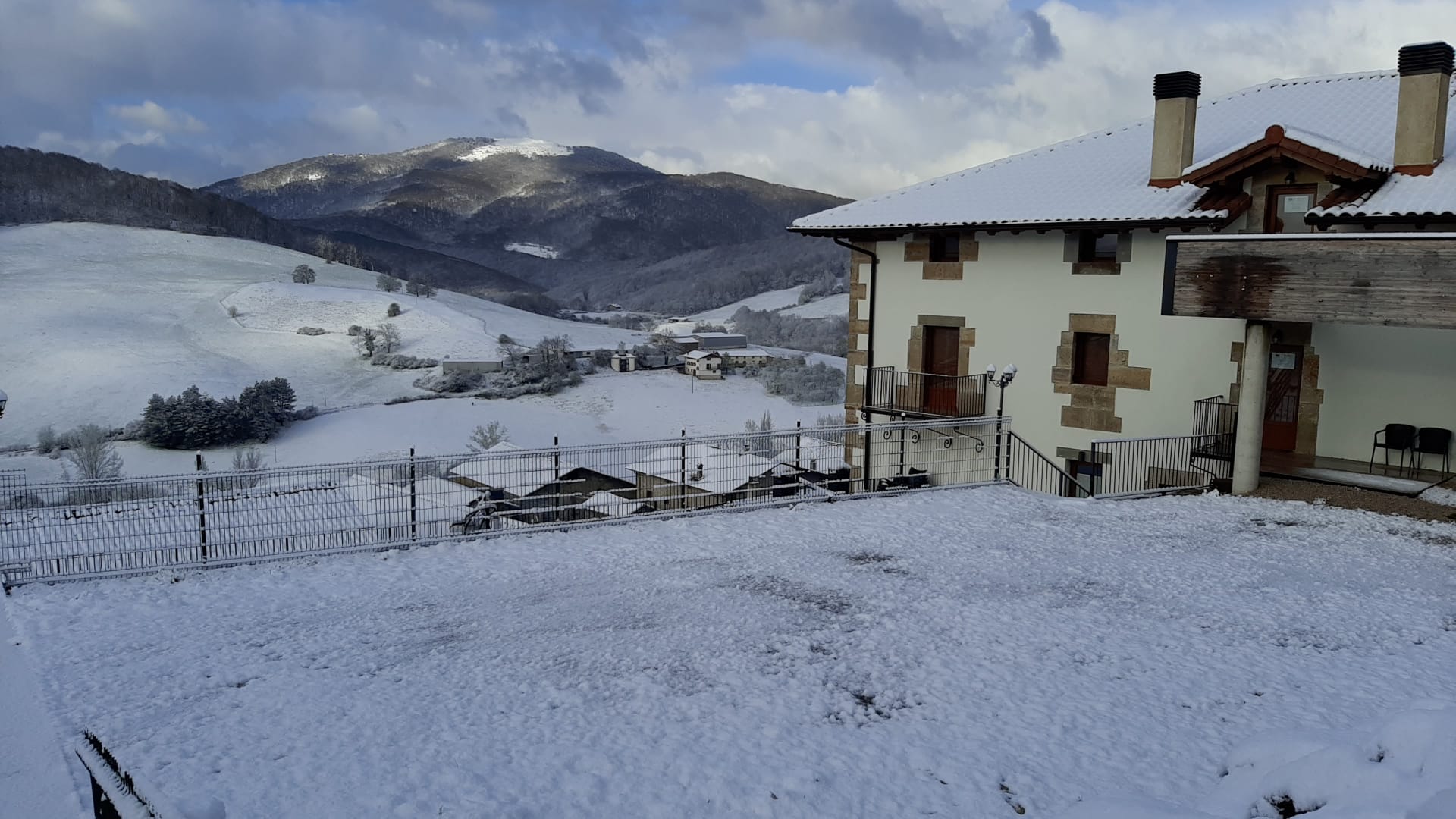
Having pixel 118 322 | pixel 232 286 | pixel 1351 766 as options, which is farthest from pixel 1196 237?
pixel 232 286

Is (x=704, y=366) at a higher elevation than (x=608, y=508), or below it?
higher

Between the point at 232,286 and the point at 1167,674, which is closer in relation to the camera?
the point at 1167,674

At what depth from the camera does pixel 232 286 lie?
3676 inches

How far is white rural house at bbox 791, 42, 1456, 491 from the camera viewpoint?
14.7 m

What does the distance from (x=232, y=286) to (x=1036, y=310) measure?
90.4 meters

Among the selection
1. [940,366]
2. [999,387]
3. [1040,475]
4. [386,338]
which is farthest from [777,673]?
[386,338]

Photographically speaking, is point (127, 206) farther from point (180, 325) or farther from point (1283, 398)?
point (1283, 398)

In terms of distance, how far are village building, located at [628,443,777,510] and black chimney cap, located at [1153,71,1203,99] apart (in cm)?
1002

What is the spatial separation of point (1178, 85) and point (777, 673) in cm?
1541

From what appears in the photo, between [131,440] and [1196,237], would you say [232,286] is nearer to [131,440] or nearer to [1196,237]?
[131,440]

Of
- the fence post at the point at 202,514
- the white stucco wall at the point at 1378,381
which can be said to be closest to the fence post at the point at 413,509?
the fence post at the point at 202,514

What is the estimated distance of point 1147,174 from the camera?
19.7 metres

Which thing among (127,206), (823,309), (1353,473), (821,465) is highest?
(127,206)

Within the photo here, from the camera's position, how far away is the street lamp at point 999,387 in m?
15.6
